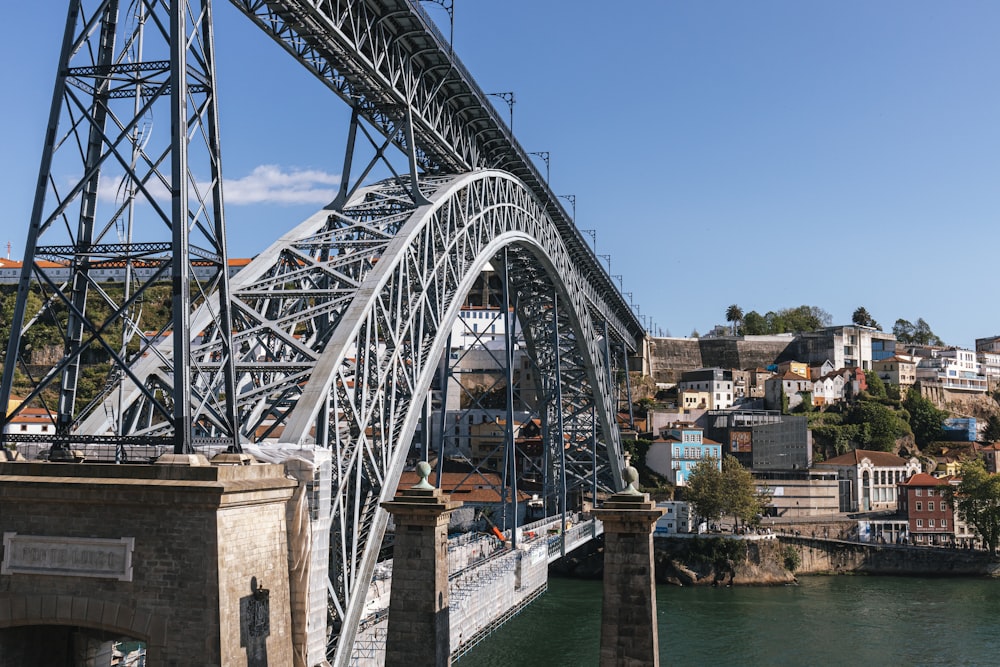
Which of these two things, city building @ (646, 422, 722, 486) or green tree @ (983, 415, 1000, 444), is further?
green tree @ (983, 415, 1000, 444)

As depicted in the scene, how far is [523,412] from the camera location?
251 feet

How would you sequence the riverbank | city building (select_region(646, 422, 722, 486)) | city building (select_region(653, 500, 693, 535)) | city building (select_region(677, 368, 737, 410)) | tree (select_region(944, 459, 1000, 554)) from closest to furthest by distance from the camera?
the riverbank
city building (select_region(653, 500, 693, 535))
tree (select_region(944, 459, 1000, 554))
city building (select_region(646, 422, 722, 486))
city building (select_region(677, 368, 737, 410))

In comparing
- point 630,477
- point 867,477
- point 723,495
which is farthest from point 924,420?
point 630,477

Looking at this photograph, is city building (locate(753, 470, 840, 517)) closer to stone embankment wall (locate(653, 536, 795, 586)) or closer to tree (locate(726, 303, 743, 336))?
stone embankment wall (locate(653, 536, 795, 586))

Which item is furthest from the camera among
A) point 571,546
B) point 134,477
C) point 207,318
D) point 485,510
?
point 485,510

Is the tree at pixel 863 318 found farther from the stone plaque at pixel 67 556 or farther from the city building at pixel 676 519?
the stone plaque at pixel 67 556

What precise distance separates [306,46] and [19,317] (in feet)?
33.6

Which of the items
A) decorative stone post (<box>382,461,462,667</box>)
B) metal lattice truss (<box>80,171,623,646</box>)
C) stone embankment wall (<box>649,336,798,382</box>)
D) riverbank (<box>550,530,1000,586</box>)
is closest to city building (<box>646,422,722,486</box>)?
riverbank (<box>550,530,1000,586</box>)

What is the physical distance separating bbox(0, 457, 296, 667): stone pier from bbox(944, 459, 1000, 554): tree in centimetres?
6376

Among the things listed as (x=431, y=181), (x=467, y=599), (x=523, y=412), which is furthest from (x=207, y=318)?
(x=523, y=412)

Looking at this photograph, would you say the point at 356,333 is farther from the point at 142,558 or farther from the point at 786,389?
the point at 786,389

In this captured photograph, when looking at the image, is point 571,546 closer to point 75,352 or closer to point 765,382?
point 75,352

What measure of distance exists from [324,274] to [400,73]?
18.4 feet

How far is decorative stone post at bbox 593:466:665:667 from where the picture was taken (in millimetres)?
13156
